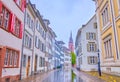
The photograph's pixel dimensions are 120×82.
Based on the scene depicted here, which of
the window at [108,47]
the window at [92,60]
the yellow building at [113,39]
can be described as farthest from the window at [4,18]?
the window at [92,60]

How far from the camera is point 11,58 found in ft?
A: 47.9

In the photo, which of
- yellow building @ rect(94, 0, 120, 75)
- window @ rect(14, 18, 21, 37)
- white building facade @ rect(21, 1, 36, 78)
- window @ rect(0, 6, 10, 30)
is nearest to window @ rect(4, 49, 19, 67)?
window @ rect(14, 18, 21, 37)

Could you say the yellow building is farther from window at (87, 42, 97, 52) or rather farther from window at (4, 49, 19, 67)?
window at (87, 42, 97, 52)

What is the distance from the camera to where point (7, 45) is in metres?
13.3

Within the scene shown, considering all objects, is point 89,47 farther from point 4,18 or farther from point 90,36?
point 4,18

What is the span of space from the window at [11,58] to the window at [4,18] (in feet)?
7.04

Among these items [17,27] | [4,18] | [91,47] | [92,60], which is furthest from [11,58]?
[91,47]

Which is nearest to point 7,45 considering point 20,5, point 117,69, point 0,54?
point 0,54

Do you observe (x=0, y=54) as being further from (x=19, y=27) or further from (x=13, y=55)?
(x=19, y=27)

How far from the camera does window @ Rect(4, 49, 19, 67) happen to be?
44.8ft

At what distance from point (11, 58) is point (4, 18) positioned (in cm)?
376

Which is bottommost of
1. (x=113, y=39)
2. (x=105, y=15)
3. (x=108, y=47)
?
(x=108, y=47)

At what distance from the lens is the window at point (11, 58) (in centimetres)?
1365

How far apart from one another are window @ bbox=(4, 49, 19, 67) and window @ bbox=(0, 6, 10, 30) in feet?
7.04
